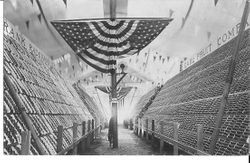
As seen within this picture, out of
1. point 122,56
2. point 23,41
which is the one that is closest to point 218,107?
point 122,56

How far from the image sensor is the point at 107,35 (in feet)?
23.5

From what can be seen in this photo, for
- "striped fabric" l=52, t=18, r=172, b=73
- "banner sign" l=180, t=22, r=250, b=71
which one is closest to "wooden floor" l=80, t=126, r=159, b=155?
"striped fabric" l=52, t=18, r=172, b=73

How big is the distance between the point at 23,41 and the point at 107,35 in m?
2.43

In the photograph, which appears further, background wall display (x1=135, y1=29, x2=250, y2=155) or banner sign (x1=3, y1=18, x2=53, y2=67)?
banner sign (x1=3, y1=18, x2=53, y2=67)

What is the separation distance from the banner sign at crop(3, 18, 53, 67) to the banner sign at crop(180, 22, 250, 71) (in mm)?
4887

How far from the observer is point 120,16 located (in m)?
7.16

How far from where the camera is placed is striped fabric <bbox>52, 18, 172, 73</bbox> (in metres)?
6.62

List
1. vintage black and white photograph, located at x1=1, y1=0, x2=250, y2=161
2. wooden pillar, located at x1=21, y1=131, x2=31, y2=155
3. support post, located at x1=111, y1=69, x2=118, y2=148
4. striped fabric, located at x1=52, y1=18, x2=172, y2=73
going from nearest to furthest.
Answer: wooden pillar, located at x1=21, y1=131, x2=31, y2=155 → vintage black and white photograph, located at x1=1, y1=0, x2=250, y2=161 → striped fabric, located at x1=52, y1=18, x2=172, y2=73 → support post, located at x1=111, y1=69, x2=118, y2=148

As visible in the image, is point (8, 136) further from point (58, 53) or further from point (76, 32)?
point (58, 53)

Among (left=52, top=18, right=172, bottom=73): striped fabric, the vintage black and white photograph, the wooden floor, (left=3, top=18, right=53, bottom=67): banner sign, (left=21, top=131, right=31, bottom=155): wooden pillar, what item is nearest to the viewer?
(left=21, top=131, right=31, bottom=155): wooden pillar

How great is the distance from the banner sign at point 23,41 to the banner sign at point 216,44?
4.89 m

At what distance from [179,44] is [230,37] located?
231cm

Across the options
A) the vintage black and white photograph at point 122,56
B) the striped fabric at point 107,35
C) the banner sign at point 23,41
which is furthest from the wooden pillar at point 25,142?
the striped fabric at point 107,35

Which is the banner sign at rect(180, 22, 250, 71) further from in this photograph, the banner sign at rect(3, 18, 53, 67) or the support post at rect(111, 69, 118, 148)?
the banner sign at rect(3, 18, 53, 67)
